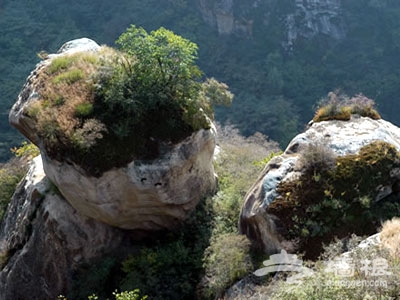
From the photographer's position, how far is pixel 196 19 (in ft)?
188

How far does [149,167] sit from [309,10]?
50703mm

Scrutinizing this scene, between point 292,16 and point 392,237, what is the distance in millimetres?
52224

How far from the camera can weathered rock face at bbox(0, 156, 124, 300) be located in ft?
33.3

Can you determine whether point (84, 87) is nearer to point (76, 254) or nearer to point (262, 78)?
point (76, 254)

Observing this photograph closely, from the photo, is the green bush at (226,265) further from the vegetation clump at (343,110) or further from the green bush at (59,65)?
the green bush at (59,65)

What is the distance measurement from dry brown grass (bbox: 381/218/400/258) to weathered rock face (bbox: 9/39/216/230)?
4.07 m

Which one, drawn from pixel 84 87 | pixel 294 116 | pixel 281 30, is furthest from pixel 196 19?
pixel 84 87

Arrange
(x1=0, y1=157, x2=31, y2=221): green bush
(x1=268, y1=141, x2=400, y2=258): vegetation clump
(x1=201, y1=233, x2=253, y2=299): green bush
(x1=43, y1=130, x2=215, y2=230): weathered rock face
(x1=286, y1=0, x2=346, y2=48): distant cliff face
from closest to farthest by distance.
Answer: (x1=268, y1=141, x2=400, y2=258): vegetation clump, (x1=201, y1=233, x2=253, y2=299): green bush, (x1=43, y1=130, x2=215, y2=230): weathered rock face, (x1=0, y1=157, x2=31, y2=221): green bush, (x1=286, y1=0, x2=346, y2=48): distant cliff face

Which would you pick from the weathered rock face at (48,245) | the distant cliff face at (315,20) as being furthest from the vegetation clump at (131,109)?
the distant cliff face at (315,20)

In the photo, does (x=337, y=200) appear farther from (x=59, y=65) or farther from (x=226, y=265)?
(x=59, y=65)

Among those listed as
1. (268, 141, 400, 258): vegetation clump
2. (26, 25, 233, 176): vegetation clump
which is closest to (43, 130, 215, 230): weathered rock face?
(26, 25, 233, 176): vegetation clump

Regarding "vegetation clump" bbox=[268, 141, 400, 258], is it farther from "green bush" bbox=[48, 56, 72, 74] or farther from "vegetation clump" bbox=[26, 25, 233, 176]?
"green bush" bbox=[48, 56, 72, 74]

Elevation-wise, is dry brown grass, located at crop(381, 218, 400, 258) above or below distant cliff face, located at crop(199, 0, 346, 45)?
above

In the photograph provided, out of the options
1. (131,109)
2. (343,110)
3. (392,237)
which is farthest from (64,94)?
(392,237)
